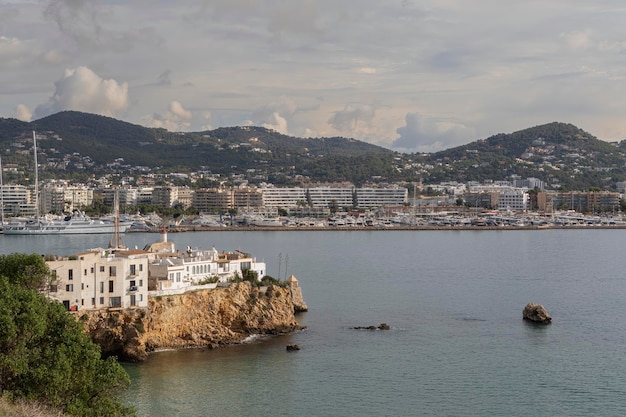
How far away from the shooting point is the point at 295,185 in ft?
430

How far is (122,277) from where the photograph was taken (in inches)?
805

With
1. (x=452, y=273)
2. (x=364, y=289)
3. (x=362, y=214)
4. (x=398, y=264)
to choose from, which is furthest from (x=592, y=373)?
(x=362, y=214)

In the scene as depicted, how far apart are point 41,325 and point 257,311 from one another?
10.2 m

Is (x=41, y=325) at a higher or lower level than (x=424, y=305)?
higher

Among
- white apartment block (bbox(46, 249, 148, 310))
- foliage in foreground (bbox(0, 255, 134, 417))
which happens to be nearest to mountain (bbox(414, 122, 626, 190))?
white apartment block (bbox(46, 249, 148, 310))

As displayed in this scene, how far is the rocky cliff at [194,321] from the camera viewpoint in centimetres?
1956

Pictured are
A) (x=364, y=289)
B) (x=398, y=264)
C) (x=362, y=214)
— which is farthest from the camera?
(x=362, y=214)

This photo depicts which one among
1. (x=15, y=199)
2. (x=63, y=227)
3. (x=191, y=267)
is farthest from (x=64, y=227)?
(x=191, y=267)

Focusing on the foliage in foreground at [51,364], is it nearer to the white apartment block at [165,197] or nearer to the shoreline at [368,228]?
the shoreline at [368,228]

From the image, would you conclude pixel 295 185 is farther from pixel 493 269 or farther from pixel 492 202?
pixel 493 269

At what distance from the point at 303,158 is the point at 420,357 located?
154 m

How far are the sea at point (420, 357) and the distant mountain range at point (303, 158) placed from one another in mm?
99174

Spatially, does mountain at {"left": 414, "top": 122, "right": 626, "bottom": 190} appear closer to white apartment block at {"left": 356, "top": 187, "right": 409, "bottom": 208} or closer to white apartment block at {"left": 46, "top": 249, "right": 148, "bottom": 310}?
white apartment block at {"left": 356, "top": 187, "right": 409, "bottom": 208}

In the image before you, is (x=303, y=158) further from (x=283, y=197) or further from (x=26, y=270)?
(x=26, y=270)
